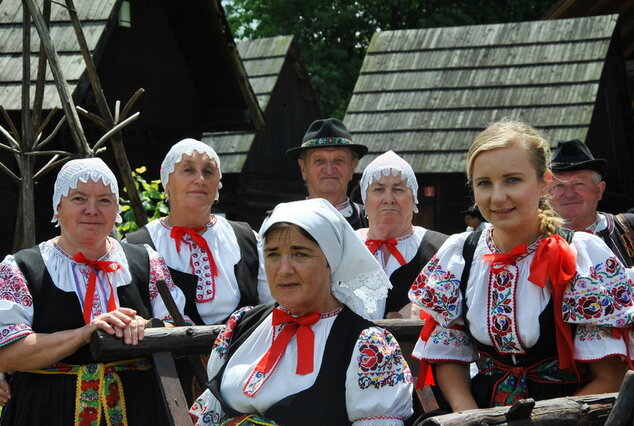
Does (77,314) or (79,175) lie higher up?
(79,175)

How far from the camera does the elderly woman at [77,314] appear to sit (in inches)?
145

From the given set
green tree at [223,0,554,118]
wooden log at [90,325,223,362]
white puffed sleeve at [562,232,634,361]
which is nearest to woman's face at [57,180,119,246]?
wooden log at [90,325,223,362]

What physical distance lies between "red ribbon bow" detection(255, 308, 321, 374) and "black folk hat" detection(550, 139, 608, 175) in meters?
2.19

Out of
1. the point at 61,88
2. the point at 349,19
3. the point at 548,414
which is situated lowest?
the point at 548,414

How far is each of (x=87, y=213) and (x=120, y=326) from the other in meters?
0.53

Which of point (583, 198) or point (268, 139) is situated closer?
point (583, 198)

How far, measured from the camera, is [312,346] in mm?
3121

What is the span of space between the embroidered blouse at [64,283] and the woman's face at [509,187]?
1638 mm

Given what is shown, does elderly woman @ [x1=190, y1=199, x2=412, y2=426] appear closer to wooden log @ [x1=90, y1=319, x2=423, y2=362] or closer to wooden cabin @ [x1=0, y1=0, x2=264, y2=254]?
wooden log @ [x1=90, y1=319, x2=423, y2=362]

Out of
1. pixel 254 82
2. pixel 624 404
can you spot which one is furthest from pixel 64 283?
pixel 254 82

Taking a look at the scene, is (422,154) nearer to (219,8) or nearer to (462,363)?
(219,8)

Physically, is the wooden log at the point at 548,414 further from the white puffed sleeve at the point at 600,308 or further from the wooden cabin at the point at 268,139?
the wooden cabin at the point at 268,139

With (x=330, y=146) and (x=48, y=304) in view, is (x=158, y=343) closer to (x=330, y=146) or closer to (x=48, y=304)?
(x=48, y=304)

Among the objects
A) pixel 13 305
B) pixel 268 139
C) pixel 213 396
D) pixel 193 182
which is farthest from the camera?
pixel 268 139
